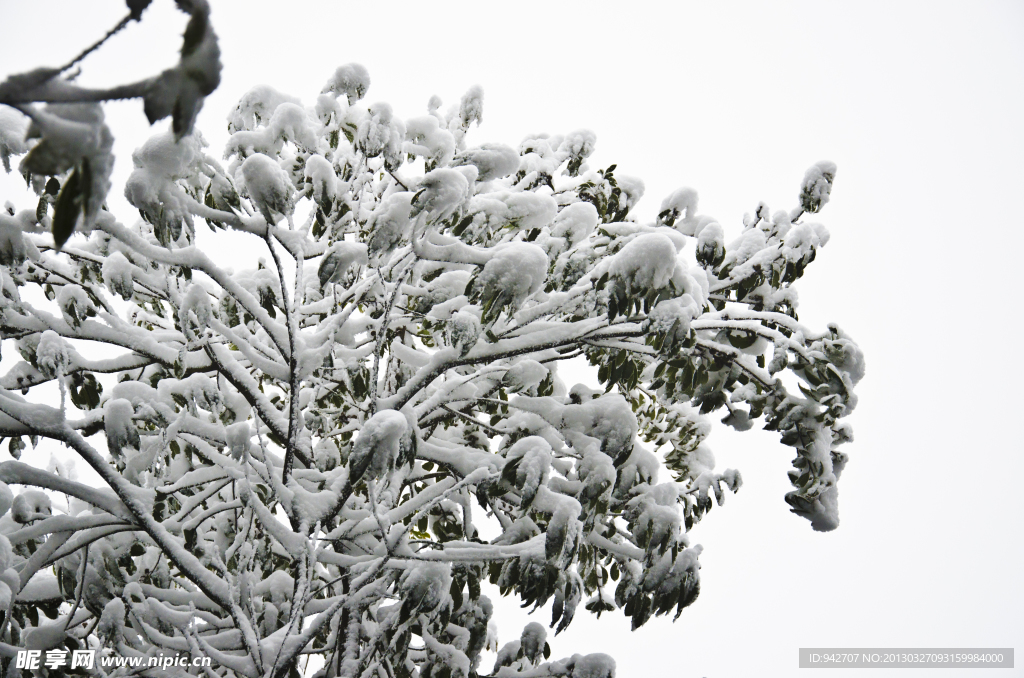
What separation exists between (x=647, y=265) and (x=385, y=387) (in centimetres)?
140

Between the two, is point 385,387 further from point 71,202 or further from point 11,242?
point 71,202


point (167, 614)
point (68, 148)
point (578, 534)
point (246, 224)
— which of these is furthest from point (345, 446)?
point (68, 148)

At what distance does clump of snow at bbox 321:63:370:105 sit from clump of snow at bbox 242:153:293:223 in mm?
1143

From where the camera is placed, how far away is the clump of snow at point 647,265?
1797 millimetres

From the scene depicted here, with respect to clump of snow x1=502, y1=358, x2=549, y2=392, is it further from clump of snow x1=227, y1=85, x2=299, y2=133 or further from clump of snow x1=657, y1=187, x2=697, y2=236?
clump of snow x1=227, y1=85, x2=299, y2=133

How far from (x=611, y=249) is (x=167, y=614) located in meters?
2.10

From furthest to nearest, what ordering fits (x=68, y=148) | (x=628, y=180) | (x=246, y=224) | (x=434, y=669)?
(x=628, y=180) < (x=434, y=669) < (x=246, y=224) < (x=68, y=148)

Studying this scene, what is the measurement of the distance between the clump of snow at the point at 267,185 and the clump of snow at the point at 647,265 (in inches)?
40.5

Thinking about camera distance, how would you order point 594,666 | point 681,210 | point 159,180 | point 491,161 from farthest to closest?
point 681,210, point 594,666, point 491,161, point 159,180

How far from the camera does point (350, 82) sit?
2.93 metres

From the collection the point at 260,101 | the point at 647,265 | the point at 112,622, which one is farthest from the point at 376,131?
the point at 112,622

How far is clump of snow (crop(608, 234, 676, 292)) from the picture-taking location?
1.80 metres

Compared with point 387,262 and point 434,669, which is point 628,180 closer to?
point 387,262

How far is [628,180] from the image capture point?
3162 mm
